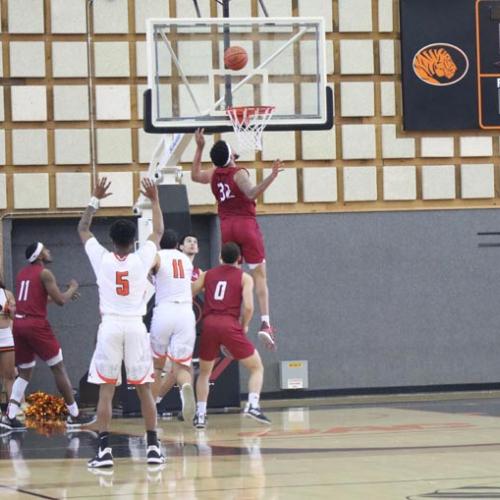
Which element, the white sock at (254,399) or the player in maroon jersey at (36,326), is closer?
the white sock at (254,399)

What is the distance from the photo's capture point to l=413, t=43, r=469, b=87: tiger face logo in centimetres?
2238

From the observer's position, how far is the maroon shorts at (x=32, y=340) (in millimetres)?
16719

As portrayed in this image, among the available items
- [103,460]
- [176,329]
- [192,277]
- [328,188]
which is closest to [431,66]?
[328,188]

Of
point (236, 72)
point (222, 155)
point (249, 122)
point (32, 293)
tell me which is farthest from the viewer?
point (32, 293)

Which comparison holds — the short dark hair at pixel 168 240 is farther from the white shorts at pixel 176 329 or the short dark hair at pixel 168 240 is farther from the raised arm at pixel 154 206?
the raised arm at pixel 154 206

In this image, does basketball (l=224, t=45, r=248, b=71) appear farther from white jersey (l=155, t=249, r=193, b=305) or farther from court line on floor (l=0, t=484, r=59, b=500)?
court line on floor (l=0, t=484, r=59, b=500)

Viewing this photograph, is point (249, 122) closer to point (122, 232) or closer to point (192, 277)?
point (192, 277)

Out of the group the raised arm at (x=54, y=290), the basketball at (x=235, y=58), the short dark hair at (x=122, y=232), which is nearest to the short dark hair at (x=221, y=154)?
the basketball at (x=235, y=58)

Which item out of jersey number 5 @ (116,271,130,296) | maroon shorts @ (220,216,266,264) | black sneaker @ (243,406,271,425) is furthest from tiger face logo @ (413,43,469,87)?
jersey number 5 @ (116,271,130,296)

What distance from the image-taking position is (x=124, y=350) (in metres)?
11.7

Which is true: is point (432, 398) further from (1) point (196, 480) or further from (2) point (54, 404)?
(1) point (196, 480)

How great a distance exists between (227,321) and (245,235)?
96 centimetres

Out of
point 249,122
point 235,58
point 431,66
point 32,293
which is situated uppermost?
point 431,66

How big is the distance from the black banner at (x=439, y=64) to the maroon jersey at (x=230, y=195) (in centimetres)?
741
